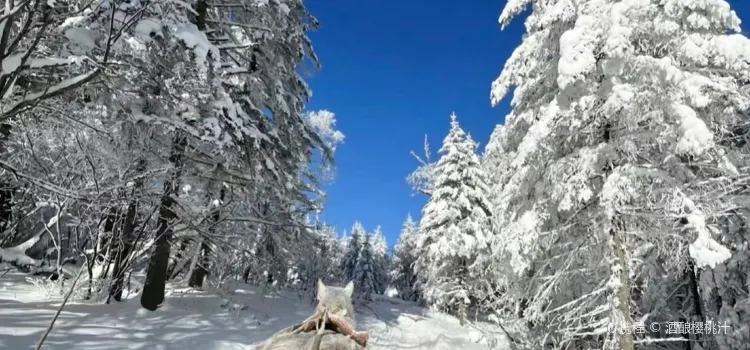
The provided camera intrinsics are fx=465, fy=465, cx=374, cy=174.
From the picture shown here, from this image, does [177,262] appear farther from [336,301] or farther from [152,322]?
[336,301]

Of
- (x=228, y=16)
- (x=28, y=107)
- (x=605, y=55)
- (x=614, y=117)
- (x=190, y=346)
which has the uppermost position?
(x=228, y=16)

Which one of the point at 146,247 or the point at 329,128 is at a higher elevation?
the point at 329,128

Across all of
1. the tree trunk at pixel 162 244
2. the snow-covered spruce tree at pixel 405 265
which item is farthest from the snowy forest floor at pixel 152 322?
the snow-covered spruce tree at pixel 405 265

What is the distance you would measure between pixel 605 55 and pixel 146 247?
9.71m

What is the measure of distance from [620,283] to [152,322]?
8.51 metres

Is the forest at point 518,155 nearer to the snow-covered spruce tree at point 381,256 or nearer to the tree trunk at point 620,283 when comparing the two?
the tree trunk at point 620,283

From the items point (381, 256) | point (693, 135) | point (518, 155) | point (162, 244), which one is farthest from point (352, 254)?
point (693, 135)

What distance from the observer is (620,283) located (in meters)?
7.87

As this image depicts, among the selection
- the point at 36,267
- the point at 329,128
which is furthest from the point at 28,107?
the point at 329,128

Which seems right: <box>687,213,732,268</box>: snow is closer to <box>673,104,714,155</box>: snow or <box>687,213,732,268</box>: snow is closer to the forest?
the forest

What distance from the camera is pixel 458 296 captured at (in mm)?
24812

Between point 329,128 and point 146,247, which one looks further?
point 329,128

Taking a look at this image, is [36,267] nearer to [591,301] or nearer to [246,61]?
[246,61]

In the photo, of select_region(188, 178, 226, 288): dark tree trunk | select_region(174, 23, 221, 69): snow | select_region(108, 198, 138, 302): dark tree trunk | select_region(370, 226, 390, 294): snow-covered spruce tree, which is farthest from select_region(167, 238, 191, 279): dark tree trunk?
select_region(370, 226, 390, 294): snow-covered spruce tree
